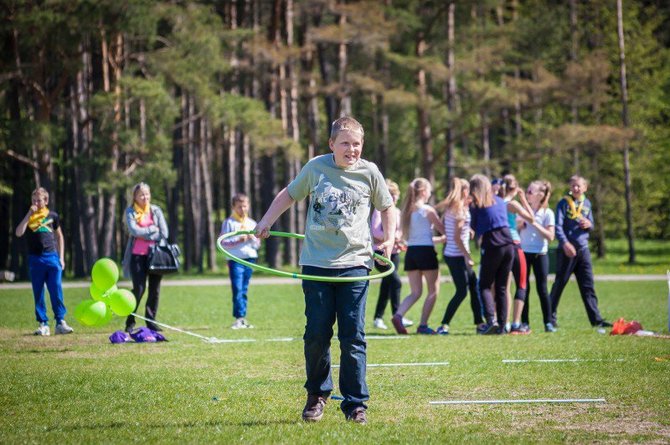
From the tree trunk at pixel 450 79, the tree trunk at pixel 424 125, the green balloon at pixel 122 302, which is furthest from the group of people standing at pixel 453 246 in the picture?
the tree trunk at pixel 424 125

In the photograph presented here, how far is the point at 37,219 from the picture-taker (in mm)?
13586

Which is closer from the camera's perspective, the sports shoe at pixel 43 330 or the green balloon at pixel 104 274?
the green balloon at pixel 104 274

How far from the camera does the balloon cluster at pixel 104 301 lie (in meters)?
12.0

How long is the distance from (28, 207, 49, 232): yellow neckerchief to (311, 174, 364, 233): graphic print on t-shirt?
25.0 ft

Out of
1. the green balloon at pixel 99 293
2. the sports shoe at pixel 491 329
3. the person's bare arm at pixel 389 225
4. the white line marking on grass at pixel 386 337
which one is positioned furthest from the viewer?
the sports shoe at pixel 491 329

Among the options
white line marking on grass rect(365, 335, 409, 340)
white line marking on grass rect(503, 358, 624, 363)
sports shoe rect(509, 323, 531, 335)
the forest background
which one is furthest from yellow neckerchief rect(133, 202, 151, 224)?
the forest background

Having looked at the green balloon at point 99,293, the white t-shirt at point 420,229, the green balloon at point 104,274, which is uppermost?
the white t-shirt at point 420,229

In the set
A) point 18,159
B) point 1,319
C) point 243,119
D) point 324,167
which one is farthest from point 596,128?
point 324,167

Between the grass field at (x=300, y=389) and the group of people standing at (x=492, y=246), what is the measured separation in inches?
20.4

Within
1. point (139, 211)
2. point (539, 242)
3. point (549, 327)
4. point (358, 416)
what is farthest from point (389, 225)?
point (539, 242)

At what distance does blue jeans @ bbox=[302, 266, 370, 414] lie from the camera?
698 centimetres

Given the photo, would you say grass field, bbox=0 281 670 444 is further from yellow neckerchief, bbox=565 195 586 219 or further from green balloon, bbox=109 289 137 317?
yellow neckerchief, bbox=565 195 586 219

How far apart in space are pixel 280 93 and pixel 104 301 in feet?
94.4

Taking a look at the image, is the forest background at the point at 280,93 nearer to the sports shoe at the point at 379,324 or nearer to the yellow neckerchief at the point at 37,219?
the yellow neckerchief at the point at 37,219
